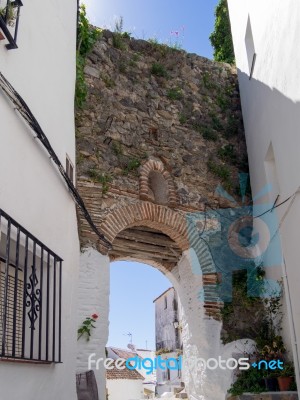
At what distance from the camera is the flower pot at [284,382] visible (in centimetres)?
665

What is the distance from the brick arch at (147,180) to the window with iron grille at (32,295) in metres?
3.65

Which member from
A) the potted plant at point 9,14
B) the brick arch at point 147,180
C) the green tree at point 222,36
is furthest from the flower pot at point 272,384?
the green tree at point 222,36

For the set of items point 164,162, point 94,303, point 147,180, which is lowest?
point 94,303

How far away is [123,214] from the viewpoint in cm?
765

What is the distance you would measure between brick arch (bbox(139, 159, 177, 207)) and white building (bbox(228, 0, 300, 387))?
5.59 feet

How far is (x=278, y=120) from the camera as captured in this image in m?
6.89

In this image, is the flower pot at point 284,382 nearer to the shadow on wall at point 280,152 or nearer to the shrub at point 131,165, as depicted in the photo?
the shadow on wall at point 280,152

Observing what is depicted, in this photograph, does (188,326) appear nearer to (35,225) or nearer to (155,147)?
(155,147)

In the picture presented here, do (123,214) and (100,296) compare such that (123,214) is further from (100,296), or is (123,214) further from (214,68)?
(214,68)

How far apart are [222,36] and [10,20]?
1063cm

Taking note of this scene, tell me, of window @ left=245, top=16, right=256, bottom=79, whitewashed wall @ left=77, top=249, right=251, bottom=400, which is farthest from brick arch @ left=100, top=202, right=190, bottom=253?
window @ left=245, top=16, right=256, bottom=79

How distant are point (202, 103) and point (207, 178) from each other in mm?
1971

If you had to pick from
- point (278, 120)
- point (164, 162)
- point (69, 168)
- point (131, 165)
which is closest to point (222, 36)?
point (164, 162)

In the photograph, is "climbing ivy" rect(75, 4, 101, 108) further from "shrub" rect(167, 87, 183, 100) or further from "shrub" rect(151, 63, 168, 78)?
"shrub" rect(167, 87, 183, 100)
